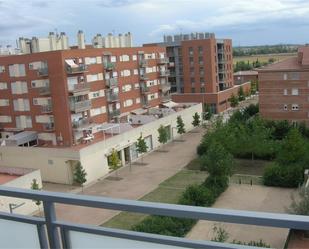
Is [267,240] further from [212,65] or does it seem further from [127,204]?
[212,65]

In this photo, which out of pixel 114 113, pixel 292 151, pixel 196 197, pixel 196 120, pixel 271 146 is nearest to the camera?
pixel 196 197

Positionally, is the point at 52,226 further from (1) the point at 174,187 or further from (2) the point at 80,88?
(2) the point at 80,88

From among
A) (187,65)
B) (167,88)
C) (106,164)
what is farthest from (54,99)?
(187,65)

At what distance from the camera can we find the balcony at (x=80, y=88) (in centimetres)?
3102

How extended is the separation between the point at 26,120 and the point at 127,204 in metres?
32.9

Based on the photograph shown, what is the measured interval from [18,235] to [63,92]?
1120 inches

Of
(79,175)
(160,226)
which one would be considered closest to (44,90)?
(79,175)

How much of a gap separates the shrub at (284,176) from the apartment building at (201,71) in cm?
2982

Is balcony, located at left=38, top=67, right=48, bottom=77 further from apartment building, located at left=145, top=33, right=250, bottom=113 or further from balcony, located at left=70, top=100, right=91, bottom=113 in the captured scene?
apartment building, located at left=145, top=33, right=250, bottom=113

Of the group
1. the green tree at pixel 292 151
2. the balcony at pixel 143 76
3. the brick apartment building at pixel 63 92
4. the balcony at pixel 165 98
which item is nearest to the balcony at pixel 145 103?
the balcony at pixel 143 76

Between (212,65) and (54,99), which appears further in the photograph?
(212,65)

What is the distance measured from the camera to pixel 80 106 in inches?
1243

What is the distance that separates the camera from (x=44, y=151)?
2725 centimetres

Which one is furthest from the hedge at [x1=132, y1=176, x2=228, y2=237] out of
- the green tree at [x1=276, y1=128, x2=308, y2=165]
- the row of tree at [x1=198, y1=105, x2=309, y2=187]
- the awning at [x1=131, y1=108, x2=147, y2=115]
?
the awning at [x1=131, y1=108, x2=147, y2=115]
